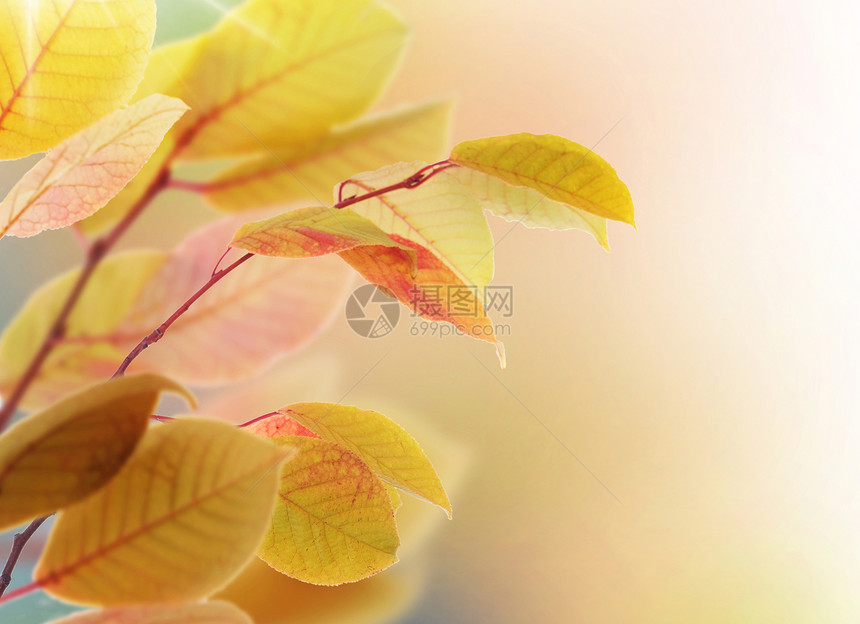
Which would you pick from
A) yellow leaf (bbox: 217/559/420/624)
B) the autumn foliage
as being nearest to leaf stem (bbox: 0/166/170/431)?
the autumn foliage

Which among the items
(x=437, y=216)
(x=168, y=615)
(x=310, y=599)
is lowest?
(x=310, y=599)

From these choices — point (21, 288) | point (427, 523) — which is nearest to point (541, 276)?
point (427, 523)

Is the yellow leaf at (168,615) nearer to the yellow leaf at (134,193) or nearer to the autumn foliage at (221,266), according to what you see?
the autumn foliage at (221,266)

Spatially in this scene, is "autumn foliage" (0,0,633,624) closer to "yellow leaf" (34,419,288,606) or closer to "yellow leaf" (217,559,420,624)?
"yellow leaf" (34,419,288,606)

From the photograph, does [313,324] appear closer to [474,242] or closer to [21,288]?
[474,242]

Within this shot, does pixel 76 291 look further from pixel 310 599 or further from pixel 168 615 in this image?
pixel 310 599

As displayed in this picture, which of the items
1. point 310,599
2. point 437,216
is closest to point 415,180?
point 437,216
